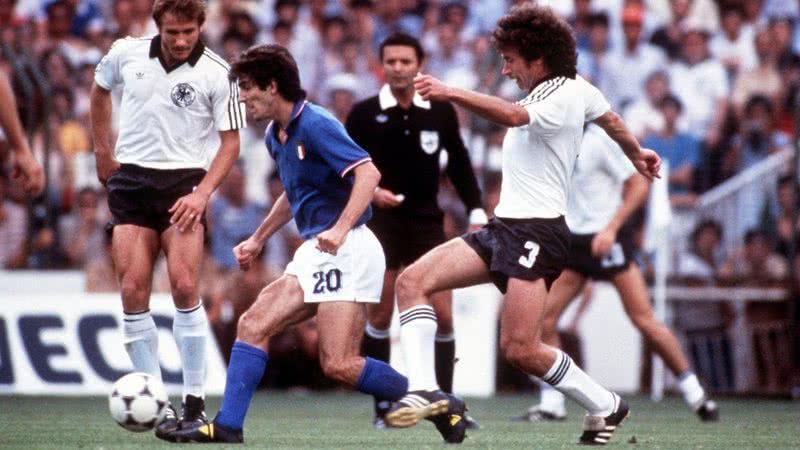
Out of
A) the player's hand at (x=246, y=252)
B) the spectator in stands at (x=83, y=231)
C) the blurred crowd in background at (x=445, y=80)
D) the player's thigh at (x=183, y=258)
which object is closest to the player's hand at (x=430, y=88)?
the player's hand at (x=246, y=252)

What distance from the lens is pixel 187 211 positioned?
8.46 meters

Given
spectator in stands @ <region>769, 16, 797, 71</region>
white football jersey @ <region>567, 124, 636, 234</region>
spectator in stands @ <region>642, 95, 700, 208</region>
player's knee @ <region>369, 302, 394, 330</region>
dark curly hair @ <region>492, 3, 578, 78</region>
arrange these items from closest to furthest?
dark curly hair @ <region>492, 3, 578, 78</region>, player's knee @ <region>369, 302, 394, 330</region>, white football jersey @ <region>567, 124, 636, 234</region>, spectator in stands @ <region>642, 95, 700, 208</region>, spectator in stands @ <region>769, 16, 797, 71</region>

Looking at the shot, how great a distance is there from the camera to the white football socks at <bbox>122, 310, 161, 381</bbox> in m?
8.92

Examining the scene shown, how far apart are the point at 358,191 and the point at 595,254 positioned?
3.79 m

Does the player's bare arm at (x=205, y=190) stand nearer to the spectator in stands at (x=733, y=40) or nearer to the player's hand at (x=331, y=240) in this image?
the player's hand at (x=331, y=240)

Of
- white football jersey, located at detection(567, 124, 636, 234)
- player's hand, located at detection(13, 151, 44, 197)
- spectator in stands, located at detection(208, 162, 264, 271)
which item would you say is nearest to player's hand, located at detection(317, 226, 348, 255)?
player's hand, located at detection(13, 151, 44, 197)

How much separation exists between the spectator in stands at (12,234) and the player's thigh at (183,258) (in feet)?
21.0

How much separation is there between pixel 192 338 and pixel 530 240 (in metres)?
1.97

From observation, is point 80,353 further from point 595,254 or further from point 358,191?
point 358,191

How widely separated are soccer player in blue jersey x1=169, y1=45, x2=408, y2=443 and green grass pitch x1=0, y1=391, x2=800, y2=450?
330mm

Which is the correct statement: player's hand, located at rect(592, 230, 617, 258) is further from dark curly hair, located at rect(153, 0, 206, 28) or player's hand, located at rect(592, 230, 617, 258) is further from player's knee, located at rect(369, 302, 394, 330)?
dark curly hair, located at rect(153, 0, 206, 28)

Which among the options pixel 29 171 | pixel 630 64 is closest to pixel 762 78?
pixel 630 64

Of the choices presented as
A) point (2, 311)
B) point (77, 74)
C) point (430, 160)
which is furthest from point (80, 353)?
point (430, 160)

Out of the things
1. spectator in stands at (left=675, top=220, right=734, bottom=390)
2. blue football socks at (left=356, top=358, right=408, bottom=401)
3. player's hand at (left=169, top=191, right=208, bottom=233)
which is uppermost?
player's hand at (left=169, top=191, right=208, bottom=233)
